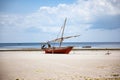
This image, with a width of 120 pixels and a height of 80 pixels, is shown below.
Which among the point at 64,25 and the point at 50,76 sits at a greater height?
the point at 64,25

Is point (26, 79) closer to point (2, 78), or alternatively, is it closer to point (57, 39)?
point (2, 78)

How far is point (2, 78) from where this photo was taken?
7.68m

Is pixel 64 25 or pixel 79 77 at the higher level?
pixel 64 25

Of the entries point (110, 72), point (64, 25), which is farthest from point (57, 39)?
point (110, 72)

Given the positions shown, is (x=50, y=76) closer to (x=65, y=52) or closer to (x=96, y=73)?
(x=96, y=73)

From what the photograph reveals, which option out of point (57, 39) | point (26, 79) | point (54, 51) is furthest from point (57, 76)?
point (57, 39)

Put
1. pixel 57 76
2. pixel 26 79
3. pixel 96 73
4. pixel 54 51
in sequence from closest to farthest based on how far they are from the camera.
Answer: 1. pixel 26 79
2. pixel 57 76
3. pixel 96 73
4. pixel 54 51

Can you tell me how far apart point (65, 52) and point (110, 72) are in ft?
38.5

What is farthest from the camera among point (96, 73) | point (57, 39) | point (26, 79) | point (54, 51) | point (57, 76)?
point (57, 39)

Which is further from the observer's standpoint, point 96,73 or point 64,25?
point 64,25

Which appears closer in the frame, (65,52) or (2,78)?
(2,78)

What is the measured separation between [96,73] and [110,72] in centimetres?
44

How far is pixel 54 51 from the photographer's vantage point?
66.3 feet

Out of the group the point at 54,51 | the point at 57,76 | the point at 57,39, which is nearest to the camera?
the point at 57,76
